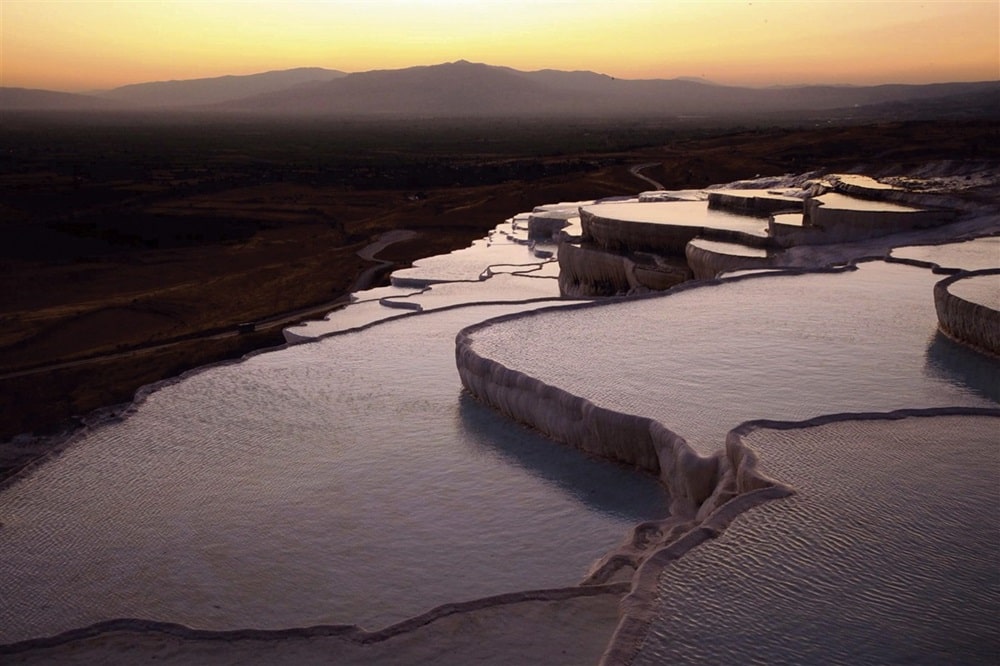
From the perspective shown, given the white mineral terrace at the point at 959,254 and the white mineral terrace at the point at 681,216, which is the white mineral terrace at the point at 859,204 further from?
the white mineral terrace at the point at 959,254

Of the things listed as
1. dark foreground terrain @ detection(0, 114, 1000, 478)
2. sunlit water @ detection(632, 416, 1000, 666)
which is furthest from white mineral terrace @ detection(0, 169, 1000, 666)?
dark foreground terrain @ detection(0, 114, 1000, 478)

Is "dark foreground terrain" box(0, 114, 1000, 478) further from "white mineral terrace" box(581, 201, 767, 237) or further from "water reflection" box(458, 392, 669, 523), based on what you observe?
"white mineral terrace" box(581, 201, 767, 237)

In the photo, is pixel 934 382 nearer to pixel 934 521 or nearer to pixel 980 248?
pixel 934 521

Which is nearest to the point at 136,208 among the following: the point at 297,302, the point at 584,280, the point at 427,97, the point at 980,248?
the point at 297,302

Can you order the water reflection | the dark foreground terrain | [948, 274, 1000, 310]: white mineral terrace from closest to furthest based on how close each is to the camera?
the water reflection < [948, 274, 1000, 310]: white mineral terrace < the dark foreground terrain

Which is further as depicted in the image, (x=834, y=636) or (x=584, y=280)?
(x=584, y=280)

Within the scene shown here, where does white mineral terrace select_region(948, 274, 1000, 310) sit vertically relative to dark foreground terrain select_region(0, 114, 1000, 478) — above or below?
above

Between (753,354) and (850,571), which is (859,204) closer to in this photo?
(753,354)
